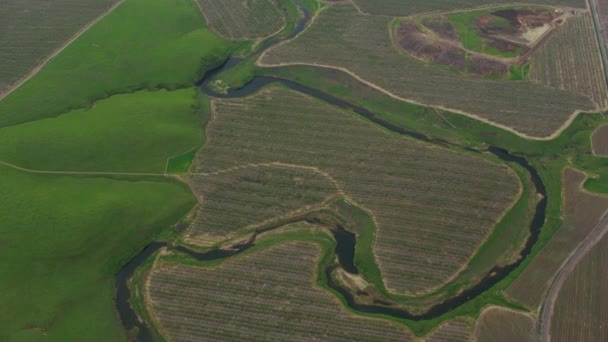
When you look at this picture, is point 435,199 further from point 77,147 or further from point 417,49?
point 77,147

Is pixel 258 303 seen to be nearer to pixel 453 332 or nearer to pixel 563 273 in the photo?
pixel 453 332

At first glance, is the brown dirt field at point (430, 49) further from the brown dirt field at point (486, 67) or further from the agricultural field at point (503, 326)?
the agricultural field at point (503, 326)

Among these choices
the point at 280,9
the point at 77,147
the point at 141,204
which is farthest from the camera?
the point at 280,9

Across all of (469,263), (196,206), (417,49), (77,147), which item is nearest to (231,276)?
(196,206)

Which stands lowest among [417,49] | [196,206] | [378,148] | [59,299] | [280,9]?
[59,299]

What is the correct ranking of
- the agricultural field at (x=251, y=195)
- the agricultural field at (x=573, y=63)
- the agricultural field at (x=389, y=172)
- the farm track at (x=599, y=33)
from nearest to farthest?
1. the agricultural field at (x=389, y=172)
2. the agricultural field at (x=251, y=195)
3. the agricultural field at (x=573, y=63)
4. the farm track at (x=599, y=33)

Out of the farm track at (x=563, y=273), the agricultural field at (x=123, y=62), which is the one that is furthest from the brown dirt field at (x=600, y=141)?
the agricultural field at (x=123, y=62)

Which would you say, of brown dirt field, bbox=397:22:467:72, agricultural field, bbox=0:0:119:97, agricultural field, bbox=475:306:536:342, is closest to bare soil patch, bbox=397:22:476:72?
brown dirt field, bbox=397:22:467:72

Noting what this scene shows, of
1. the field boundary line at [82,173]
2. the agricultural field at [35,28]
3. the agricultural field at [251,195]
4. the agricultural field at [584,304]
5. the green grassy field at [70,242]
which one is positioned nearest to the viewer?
the agricultural field at [584,304]
